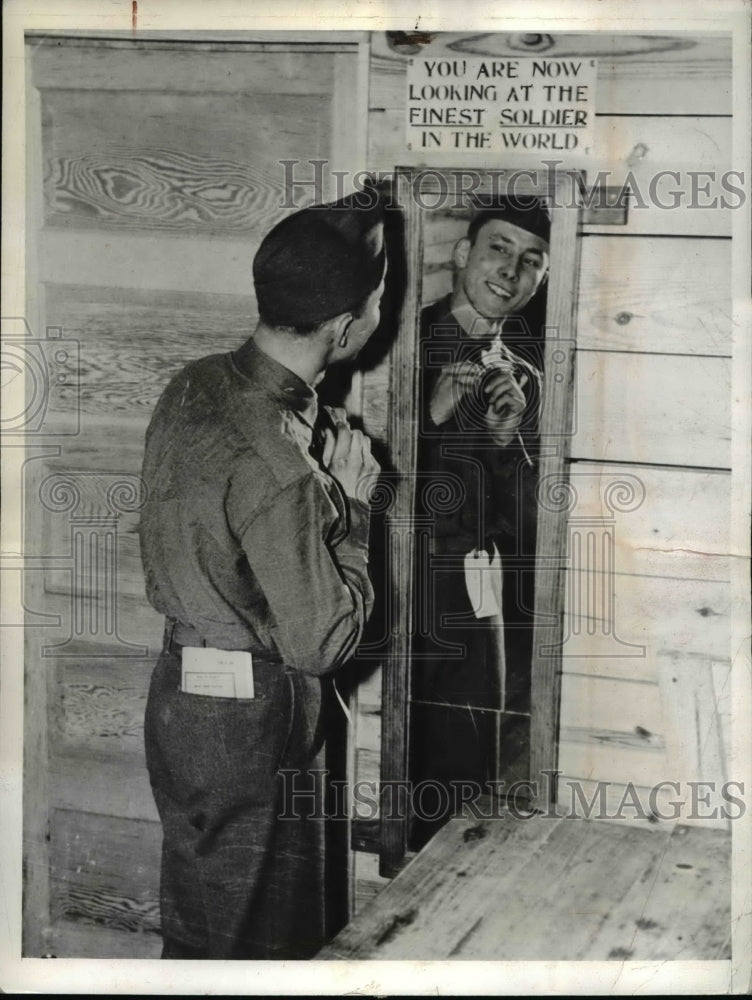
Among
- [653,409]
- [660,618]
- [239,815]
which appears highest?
[653,409]

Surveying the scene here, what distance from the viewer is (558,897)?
181 cm

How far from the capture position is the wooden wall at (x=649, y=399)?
1785 millimetres

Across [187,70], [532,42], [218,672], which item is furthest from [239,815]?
[532,42]

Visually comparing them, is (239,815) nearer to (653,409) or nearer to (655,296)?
(653,409)

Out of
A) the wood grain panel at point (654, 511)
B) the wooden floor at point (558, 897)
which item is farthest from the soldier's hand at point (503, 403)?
the wooden floor at point (558, 897)

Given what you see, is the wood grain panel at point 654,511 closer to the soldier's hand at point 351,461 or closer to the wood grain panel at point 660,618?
the wood grain panel at point 660,618

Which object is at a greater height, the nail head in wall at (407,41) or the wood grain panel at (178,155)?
the nail head in wall at (407,41)

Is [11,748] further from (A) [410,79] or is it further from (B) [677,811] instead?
(A) [410,79]

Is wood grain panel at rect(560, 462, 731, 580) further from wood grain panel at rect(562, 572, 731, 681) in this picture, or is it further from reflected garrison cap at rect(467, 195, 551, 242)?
reflected garrison cap at rect(467, 195, 551, 242)

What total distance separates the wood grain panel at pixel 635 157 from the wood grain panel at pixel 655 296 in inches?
1.4

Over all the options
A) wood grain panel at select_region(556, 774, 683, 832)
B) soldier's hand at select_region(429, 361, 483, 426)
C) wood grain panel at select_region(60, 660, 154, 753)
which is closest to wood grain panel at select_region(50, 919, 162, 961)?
wood grain panel at select_region(60, 660, 154, 753)

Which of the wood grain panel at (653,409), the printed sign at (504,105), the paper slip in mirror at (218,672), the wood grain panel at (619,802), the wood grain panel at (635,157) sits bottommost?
the wood grain panel at (619,802)

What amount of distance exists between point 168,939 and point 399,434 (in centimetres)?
84

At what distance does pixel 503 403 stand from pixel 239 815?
2.39ft
